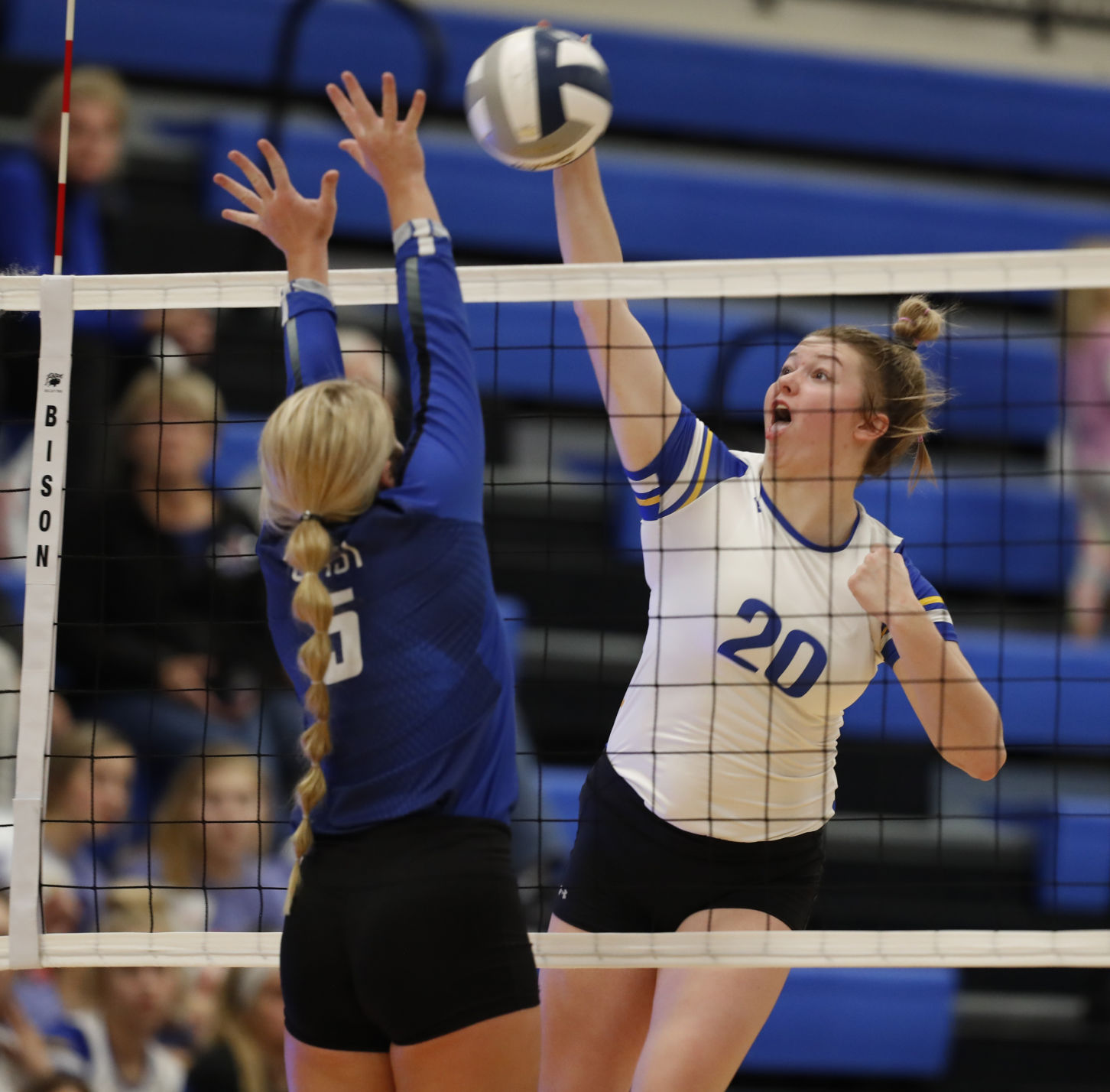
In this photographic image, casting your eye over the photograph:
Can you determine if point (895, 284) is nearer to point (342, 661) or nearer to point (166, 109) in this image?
point (342, 661)

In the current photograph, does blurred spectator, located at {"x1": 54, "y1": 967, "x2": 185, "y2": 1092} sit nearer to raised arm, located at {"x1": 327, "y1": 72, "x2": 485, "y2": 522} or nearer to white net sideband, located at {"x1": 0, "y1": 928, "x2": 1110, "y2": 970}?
white net sideband, located at {"x1": 0, "y1": 928, "x2": 1110, "y2": 970}

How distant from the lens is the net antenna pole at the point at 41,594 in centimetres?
343

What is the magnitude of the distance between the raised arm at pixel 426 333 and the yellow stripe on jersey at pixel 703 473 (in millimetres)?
672

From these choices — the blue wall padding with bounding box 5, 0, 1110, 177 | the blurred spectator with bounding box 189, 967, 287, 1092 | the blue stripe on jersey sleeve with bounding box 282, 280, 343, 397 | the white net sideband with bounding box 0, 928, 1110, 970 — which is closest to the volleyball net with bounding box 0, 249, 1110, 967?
the white net sideband with bounding box 0, 928, 1110, 970

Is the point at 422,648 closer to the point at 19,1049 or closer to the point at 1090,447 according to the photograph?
the point at 19,1049

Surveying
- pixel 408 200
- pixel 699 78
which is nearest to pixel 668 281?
pixel 408 200

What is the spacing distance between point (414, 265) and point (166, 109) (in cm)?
541

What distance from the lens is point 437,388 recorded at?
272 centimetres

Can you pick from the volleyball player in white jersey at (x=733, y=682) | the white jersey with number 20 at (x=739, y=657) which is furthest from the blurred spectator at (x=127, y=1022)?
the white jersey with number 20 at (x=739, y=657)

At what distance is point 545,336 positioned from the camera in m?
7.20

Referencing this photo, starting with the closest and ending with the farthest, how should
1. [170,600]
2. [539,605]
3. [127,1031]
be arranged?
[127,1031] < [170,600] < [539,605]

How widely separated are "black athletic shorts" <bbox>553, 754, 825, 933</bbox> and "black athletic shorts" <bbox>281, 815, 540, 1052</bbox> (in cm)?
66

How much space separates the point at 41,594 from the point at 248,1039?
6.95ft

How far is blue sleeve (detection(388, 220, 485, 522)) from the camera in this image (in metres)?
2.66
